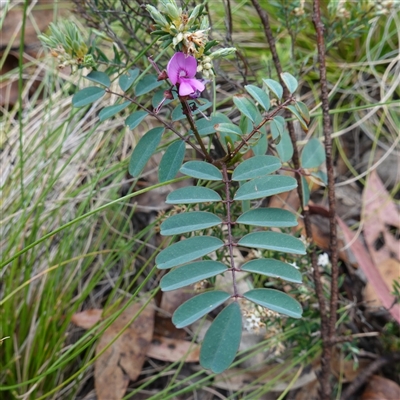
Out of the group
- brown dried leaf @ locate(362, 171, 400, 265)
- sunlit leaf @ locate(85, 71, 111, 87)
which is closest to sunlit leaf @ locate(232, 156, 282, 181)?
sunlit leaf @ locate(85, 71, 111, 87)

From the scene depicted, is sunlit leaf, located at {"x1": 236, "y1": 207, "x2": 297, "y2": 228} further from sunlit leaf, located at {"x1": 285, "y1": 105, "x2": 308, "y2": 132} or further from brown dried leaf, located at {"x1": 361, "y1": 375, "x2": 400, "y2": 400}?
brown dried leaf, located at {"x1": 361, "y1": 375, "x2": 400, "y2": 400}

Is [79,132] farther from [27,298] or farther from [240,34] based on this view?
[240,34]

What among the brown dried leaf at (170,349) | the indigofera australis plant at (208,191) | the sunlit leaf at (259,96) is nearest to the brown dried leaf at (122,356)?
the brown dried leaf at (170,349)

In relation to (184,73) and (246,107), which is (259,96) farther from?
(184,73)

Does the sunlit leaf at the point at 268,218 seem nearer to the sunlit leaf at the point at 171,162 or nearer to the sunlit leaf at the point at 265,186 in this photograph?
the sunlit leaf at the point at 265,186

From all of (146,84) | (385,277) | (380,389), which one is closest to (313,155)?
(146,84)

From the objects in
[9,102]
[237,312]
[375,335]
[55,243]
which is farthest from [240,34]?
[237,312]

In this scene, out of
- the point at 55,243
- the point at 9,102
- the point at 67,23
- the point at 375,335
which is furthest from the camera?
the point at 9,102
